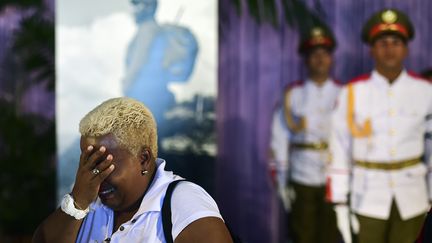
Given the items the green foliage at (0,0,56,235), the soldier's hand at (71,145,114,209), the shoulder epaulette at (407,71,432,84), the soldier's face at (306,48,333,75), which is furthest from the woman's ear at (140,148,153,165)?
the green foliage at (0,0,56,235)

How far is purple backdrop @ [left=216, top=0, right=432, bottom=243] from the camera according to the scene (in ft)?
15.4

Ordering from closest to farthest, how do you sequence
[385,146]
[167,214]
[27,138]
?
[167,214], [385,146], [27,138]

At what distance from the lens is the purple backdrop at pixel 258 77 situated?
15.4 ft

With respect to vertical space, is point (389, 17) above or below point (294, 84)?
above

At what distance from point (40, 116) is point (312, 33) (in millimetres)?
2757

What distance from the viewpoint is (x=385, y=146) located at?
4094 mm

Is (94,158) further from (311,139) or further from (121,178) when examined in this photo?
(311,139)

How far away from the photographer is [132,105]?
1.73 metres

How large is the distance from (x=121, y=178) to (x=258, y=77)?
10.6ft

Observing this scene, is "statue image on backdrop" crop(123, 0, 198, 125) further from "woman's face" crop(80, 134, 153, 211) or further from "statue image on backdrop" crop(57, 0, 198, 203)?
"woman's face" crop(80, 134, 153, 211)

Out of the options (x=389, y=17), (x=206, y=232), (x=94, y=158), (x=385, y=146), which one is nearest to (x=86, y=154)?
(x=94, y=158)

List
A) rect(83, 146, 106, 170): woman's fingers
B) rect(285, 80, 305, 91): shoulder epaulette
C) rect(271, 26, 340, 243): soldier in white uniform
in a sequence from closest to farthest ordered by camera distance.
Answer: rect(83, 146, 106, 170): woman's fingers < rect(271, 26, 340, 243): soldier in white uniform < rect(285, 80, 305, 91): shoulder epaulette

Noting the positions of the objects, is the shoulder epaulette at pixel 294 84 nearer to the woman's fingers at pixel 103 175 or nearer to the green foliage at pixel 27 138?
the green foliage at pixel 27 138

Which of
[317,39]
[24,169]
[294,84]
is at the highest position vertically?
[317,39]
